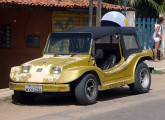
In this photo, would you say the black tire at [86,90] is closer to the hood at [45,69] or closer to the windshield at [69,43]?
the hood at [45,69]

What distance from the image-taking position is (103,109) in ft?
29.7

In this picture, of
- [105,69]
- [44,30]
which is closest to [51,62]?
[105,69]

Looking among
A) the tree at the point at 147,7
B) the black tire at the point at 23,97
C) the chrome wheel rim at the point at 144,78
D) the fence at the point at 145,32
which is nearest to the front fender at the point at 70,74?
the black tire at the point at 23,97

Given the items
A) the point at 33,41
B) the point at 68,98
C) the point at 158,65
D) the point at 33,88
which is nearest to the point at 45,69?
the point at 33,88

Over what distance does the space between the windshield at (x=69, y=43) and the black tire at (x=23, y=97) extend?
1212 mm

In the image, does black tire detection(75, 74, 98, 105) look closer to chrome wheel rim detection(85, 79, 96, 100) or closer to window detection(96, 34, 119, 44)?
chrome wheel rim detection(85, 79, 96, 100)

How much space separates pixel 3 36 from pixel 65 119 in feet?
30.6

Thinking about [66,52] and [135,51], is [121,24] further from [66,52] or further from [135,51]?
[66,52]

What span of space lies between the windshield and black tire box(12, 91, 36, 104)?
121 centimetres

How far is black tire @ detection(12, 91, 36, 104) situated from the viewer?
10062mm

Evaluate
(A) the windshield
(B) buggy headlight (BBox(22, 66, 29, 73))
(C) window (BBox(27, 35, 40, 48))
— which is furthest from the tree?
(B) buggy headlight (BBox(22, 66, 29, 73))

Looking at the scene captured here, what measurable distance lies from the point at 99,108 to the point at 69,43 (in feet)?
6.58

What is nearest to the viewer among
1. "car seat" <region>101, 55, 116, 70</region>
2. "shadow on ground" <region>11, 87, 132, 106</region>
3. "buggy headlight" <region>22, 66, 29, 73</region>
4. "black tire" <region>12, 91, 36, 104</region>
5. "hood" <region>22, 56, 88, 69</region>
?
"hood" <region>22, 56, 88, 69</region>

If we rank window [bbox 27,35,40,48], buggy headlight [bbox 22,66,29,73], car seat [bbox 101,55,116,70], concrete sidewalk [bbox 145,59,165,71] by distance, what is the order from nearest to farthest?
buggy headlight [bbox 22,66,29,73] → car seat [bbox 101,55,116,70] → window [bbox 27,35,40,48] → concrete sidewalk [bbox 145,59,165,71]
